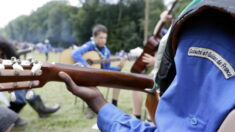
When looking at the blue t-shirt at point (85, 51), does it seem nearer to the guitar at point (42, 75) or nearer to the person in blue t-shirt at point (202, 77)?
the guitar at point (42, 75)

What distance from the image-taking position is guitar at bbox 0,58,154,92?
964 millimetres

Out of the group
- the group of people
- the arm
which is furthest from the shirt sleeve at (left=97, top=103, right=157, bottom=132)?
the group of people

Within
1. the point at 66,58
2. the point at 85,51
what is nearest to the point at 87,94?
the point at 85,51

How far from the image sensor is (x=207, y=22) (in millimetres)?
694

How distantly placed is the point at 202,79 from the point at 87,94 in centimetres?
63

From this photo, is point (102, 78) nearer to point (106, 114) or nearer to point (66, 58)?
point (106, 114)

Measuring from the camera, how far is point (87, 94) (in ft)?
3.86

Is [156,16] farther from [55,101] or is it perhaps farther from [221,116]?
[221,116]

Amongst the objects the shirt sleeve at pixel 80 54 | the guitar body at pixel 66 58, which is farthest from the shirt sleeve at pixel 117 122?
the guitar body at pixel 66 58

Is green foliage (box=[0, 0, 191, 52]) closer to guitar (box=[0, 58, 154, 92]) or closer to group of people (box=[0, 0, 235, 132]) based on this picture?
guitar (box=[0, 58, 154, 92])

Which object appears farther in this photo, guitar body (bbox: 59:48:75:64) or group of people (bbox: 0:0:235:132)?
guitar body (bbox: 59:48:75:64)

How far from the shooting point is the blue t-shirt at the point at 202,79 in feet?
2.07

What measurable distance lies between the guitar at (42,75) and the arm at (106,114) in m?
0.05

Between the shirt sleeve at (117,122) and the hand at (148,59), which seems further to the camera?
the hand at (148,59)
